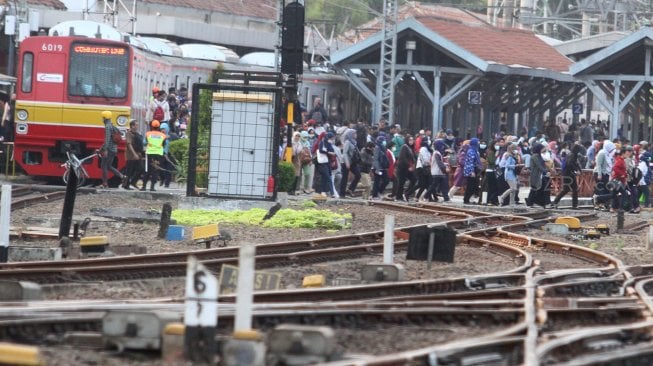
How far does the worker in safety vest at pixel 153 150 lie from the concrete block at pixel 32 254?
13341mm

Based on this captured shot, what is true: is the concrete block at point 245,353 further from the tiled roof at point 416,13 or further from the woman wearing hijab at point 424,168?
the tiled roof at point 416,13

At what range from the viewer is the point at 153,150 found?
2877cm

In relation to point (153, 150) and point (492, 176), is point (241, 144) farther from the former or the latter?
point (492, 176)

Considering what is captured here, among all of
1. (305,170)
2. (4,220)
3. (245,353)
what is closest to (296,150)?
(305,170)

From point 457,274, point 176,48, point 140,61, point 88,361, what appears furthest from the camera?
point 176,48

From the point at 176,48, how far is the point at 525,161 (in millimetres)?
15578

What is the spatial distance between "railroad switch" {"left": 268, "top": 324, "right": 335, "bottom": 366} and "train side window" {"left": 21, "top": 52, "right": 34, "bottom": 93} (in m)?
21.3

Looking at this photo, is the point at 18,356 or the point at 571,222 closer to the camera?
the point at 18,356

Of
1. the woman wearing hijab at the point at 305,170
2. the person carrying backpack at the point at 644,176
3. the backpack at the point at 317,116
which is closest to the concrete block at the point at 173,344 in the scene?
the woman wearing hijab at the point at 305,170

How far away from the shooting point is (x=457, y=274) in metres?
15.4

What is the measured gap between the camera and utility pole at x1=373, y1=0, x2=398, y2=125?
4212 centimetres

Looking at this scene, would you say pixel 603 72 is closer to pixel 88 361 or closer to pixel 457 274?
pixel 457 274

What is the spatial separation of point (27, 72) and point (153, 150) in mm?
2816

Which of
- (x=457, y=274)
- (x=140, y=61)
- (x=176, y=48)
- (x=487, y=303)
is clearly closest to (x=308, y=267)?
(x=457, y=274)
